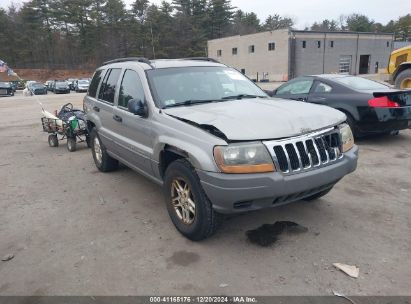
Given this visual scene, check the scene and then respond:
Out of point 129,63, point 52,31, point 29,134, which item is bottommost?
point 29,134

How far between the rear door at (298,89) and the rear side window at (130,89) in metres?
4.63

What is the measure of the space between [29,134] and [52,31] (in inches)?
2757

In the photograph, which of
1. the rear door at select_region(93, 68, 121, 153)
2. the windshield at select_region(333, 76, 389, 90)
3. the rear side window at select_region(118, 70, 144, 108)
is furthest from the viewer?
the windshield at select_region(333, 76, 389, 90)

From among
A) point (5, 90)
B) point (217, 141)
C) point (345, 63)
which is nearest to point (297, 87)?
point (217, 141)

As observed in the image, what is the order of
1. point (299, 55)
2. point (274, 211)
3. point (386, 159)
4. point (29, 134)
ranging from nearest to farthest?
point (274, 211) → point (386, 159) → point (29, 134) → point (299, 55)

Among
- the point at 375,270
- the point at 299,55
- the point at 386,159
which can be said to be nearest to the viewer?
the point at 375,270

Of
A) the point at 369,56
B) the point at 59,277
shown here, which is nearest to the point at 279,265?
the point at 59,277

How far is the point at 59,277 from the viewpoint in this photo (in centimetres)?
326

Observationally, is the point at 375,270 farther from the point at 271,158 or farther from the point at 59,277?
the point at 59,277

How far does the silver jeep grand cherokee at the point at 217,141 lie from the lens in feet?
10.4

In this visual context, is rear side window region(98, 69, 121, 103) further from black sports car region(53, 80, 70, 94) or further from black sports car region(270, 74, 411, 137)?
black sports car region(53, 80, 70, 94)

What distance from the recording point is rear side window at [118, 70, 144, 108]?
15.0 feet

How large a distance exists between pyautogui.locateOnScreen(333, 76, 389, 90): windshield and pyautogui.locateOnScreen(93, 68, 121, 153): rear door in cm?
491

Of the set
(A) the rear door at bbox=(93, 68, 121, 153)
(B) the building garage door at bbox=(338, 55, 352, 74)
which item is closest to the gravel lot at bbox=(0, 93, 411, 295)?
(A) the rear door at bbox=(93, 68, 121, 153)
